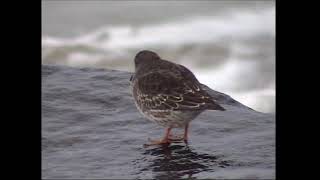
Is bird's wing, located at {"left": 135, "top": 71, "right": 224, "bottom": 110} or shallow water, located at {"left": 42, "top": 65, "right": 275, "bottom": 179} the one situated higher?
bird's wing, located at {"left": 135, "top": 71, "right": 224, "bottom": 110}

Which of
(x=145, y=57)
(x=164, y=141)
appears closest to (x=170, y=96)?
(x=164, y=141)

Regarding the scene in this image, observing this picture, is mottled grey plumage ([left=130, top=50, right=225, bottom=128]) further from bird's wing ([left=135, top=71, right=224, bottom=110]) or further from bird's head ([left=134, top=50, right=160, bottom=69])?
bird's head ([left=134, top=50, right=160, bottom=69])

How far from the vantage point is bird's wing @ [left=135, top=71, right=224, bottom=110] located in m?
7.98

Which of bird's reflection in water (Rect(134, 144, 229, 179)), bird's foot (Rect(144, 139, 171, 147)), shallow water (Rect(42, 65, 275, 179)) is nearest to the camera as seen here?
bird's reflection in water (Rect(134, 144, 229, 179))

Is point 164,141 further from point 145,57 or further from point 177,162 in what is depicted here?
point 145,57

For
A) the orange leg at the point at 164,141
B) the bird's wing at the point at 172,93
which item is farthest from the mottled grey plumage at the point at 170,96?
the orange leg at the point at 164,141

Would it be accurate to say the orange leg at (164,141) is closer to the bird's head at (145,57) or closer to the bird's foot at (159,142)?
the bird's foot at (159,142)

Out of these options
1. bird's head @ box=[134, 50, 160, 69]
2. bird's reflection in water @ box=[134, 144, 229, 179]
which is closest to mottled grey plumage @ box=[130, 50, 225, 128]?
bird's head @ box=[134, 50, 160, 69]

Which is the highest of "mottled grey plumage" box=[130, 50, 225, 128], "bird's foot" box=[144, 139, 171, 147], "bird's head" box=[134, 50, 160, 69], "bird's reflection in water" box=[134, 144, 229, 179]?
"bird's head" box=[134, 50, 160, 69]

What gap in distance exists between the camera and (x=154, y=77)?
846 cm

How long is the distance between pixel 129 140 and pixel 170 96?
27.7 inches

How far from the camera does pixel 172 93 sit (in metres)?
8.16

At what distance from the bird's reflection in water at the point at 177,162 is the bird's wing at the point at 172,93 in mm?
501
